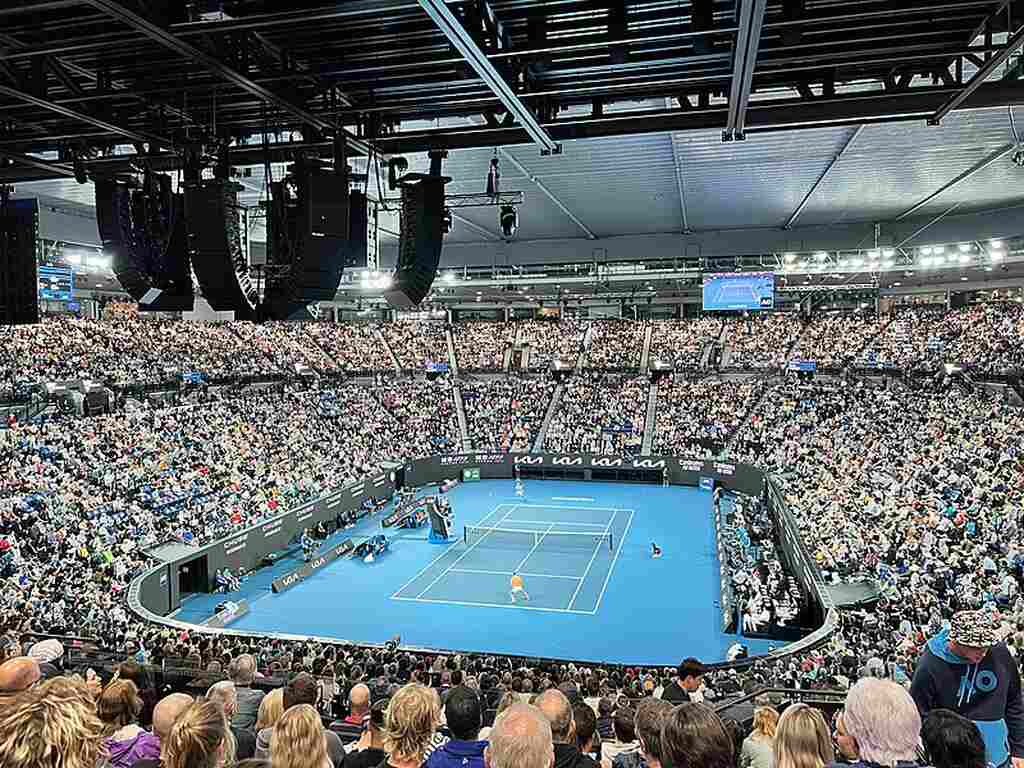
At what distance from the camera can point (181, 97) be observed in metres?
7.78

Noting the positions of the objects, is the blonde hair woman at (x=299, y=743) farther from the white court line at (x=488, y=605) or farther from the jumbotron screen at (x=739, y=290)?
the jumbotron screen at (x=739, y=290)

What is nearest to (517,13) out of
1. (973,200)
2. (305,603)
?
(305,603)

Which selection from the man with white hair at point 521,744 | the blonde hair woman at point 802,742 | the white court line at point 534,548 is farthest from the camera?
the white court line at point 534,548

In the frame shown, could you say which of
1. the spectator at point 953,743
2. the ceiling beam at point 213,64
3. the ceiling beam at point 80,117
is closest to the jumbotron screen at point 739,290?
the ceiling beam at point 213,64

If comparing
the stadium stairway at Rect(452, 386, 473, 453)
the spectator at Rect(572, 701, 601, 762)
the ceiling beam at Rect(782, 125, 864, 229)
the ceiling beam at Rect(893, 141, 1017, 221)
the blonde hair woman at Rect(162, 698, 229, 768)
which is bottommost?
the stadium stairway at Rect(452, 386, 473, 453)

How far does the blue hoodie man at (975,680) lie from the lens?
3.98m

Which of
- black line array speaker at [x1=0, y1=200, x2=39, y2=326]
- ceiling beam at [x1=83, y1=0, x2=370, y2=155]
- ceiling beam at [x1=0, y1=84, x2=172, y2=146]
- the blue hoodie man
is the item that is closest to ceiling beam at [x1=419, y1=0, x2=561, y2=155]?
ceiling beam at [x1=83, y1=0, x2=370, y2=155]

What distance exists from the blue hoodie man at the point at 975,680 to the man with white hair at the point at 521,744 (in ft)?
8.75

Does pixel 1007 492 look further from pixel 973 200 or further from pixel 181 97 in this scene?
pixel 181 97

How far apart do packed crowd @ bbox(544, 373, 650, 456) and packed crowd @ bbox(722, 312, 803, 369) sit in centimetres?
613

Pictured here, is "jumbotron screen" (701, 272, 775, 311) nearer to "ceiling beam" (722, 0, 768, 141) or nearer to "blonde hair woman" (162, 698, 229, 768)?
"ceiling beam" (722, 0, 768, 141)

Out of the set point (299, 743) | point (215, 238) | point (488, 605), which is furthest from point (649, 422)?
point (299, 743)

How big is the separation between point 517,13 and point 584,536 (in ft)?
81.8

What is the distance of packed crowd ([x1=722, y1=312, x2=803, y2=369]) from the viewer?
4581cm
